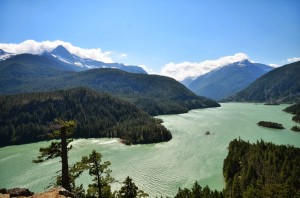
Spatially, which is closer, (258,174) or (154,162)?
(258,174)

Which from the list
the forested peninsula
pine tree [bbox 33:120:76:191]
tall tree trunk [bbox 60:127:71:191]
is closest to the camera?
pine tree [bbox 33:120:76:191]

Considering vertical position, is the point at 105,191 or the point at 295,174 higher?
the point at 105,191

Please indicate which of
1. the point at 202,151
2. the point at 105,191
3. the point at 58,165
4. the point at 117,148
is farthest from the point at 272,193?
the point at 117,148

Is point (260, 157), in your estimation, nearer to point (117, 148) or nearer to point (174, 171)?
point (174, 171)

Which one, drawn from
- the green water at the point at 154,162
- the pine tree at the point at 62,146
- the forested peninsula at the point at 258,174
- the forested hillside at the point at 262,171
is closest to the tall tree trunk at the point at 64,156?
the pine tree at the point at 62,146

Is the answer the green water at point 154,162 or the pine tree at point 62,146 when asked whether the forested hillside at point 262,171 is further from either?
the pine tree at point 62,146

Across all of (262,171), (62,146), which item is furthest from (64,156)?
(262,171)

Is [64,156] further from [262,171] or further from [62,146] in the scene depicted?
[262,171]

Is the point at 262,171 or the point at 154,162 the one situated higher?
the point at 262,171

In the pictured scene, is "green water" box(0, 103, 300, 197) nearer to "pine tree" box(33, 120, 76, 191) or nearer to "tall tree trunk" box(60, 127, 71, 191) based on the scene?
"tall tree trunk" box(60, 127, 71, 191)

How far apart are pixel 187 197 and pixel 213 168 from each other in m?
43.3

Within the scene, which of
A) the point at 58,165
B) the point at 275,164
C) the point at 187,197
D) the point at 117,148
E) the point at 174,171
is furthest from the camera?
the point at 117,148

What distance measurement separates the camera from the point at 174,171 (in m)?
117

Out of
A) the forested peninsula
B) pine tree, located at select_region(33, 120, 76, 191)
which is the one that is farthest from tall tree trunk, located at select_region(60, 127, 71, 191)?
the forested peninsula
